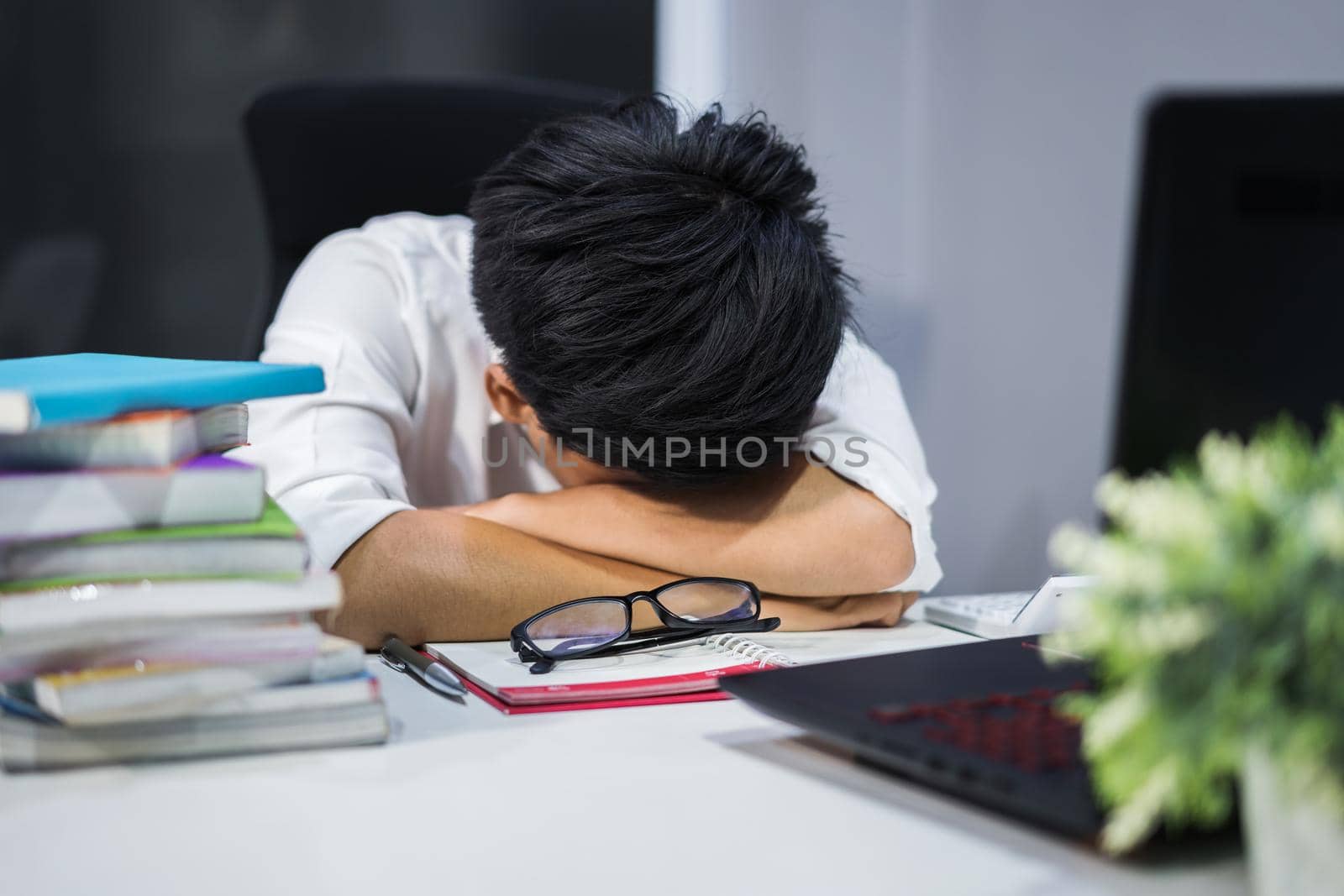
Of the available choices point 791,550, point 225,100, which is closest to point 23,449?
point 791,550

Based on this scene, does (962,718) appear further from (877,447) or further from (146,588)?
(877,447)

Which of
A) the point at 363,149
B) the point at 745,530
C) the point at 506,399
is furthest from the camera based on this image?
the point at 363,149

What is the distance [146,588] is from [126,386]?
91 mm

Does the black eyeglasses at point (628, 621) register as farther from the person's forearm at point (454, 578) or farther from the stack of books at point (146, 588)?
the stack of books at point (146, 588)

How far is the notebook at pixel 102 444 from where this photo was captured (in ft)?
1.71

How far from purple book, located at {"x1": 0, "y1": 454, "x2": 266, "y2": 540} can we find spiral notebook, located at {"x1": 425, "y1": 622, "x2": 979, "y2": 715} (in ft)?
0.64

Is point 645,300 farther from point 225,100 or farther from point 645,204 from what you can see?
point 225,100

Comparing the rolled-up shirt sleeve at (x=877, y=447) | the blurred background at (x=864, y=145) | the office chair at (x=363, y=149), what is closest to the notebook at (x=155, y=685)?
the rolled-up shirt sleeve at (x=877, y=447)

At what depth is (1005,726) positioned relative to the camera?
19.9 inches

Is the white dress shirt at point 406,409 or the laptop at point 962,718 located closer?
the laptop at point 962,718

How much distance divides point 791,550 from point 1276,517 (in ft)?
1.89

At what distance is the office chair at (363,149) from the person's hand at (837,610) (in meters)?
0.73

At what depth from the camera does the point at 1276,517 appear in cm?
34

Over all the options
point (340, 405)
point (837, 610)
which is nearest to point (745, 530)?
point (837, 610)
